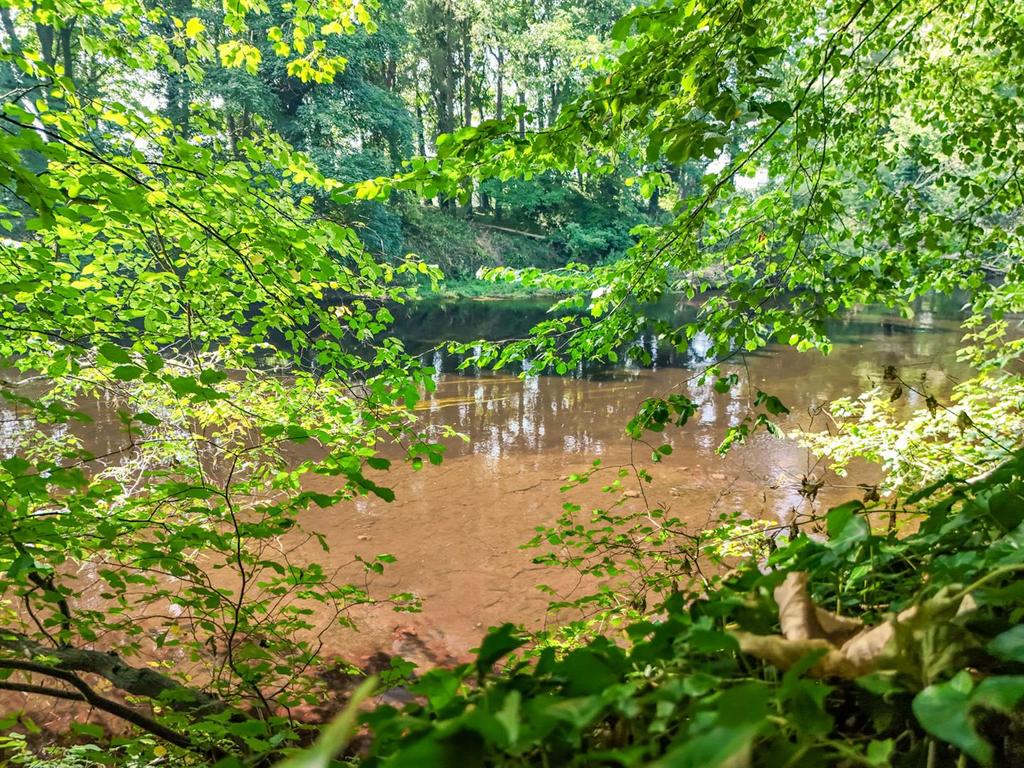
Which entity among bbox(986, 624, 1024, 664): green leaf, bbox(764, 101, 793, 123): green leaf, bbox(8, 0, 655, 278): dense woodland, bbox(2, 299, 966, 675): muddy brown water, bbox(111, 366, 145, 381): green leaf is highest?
bbox(8, 0, 655, 278): dense woodland

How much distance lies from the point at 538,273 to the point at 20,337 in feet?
9.83

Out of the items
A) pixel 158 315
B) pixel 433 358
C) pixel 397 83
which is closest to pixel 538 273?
pixel 158 315

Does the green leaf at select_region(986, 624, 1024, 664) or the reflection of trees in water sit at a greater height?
the green leaf at select_region(986, 624, 1024, 664)

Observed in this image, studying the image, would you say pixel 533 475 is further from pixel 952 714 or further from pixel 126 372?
pixel 952 714

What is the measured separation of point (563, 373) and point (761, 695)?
2803mm

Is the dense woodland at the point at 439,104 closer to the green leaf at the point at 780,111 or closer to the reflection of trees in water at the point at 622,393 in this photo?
the reflection of trees in water at the point at 622,393

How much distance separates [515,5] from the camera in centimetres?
3022

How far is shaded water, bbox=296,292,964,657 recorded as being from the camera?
214 inches

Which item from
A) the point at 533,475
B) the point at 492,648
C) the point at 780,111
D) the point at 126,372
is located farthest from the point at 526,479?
the point at 492,648

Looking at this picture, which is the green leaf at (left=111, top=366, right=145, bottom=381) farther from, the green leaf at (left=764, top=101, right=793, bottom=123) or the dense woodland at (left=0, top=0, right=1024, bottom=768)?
the green leaf at (left=764, top=101, right=793, bottom=123)

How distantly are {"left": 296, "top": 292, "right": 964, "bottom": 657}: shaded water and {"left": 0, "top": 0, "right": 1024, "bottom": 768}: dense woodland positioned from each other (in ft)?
3.10

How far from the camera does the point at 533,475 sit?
8453 mm

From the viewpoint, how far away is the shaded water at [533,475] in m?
5.44

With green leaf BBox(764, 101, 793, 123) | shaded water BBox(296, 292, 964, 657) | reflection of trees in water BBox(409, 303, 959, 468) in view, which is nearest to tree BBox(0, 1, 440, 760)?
shaded water BBox(296, 292, 964, 657)
